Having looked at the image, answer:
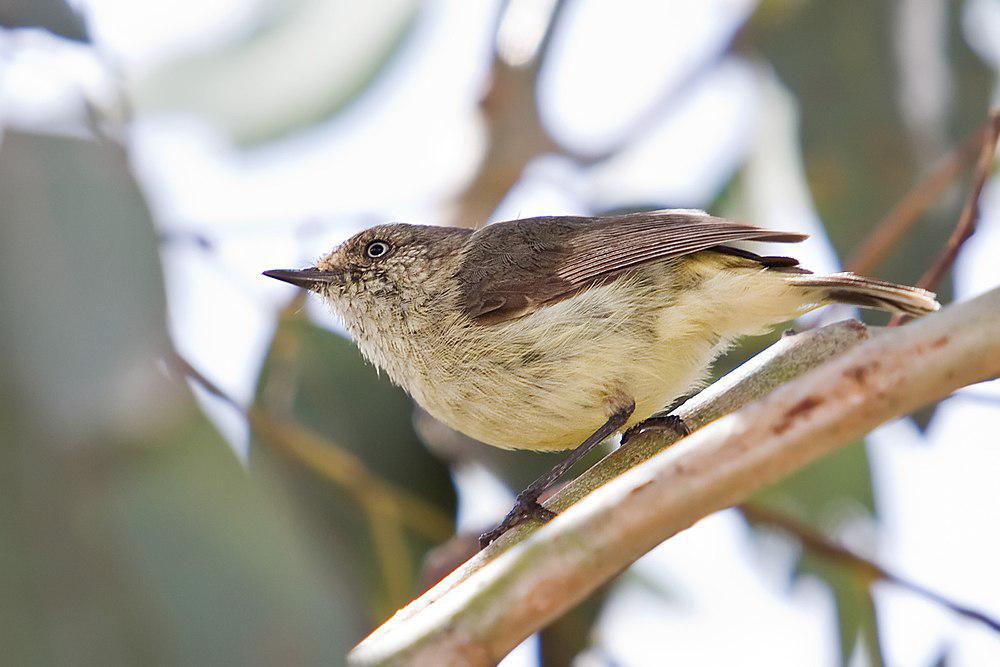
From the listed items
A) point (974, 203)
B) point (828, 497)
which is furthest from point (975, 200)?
point (828, 497)

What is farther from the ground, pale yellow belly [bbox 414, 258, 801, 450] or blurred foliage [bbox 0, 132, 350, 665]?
blurred foliage [bbox 0, 132, 350, 665]

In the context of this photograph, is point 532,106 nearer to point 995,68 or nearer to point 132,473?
point 995,68

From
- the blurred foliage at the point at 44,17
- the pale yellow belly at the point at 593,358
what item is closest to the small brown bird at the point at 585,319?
the pale yellow belly at the point at 593,358

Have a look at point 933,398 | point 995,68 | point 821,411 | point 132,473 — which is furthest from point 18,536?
point 995,68

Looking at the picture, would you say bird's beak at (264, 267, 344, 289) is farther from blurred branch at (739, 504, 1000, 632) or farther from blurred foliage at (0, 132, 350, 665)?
blurred foliage at (0, 132, 350, 665)

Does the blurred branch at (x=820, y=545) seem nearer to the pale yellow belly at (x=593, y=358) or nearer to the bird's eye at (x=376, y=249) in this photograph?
the pale yellow belly at (x=593, y=358)

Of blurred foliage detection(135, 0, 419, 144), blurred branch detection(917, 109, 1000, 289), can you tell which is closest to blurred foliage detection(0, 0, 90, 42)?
blurred foliage detection(135, 0, 419, 144)
